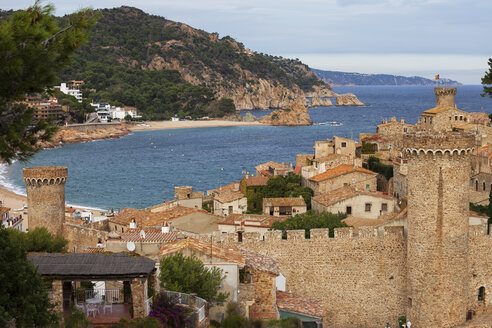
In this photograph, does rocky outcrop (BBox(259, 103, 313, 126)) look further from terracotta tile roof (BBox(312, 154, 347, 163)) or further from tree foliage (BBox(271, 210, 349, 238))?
tree foliage (BBox(271, 210, 349, 238))

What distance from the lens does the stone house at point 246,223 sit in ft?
85.2

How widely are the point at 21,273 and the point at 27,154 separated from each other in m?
2.08

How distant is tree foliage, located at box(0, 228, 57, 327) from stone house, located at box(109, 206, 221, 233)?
1522 cm

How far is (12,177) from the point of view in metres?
69.2

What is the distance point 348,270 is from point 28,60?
41.2 feet

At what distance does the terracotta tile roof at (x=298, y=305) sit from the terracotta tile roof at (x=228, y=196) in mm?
18246

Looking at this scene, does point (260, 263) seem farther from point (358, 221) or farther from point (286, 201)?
point (286, 201)

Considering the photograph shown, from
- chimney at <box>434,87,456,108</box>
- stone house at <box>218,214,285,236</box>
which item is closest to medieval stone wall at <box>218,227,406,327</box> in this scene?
stone house at <box>218,214,285,236</box>

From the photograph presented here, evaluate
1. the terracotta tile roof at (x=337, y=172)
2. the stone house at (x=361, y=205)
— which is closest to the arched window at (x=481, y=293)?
the stone house at (x=361, y=205)

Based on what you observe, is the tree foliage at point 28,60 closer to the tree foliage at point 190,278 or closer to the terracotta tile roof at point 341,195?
the tree foliage at point 190,278

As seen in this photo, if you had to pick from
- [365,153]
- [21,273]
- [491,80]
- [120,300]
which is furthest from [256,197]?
[21,273]

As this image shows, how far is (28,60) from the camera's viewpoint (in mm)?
8938

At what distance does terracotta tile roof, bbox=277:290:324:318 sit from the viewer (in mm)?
15703

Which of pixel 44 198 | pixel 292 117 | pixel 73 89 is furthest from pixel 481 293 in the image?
pixel 73 89
